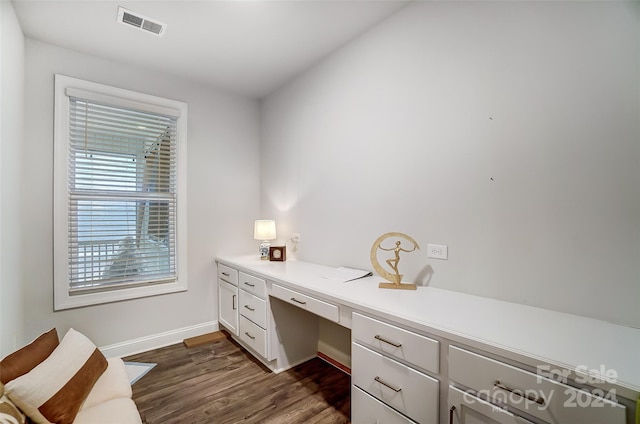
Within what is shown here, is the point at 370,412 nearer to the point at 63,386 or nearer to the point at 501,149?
the point at 63,386

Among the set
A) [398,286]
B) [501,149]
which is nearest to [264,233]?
[398,286]

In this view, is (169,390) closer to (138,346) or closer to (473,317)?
(138,346)

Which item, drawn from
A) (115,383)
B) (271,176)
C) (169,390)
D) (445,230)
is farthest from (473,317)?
(271,176)

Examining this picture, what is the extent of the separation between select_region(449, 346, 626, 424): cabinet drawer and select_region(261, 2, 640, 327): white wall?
1.95 feet

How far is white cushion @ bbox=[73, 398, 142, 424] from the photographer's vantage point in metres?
1.25

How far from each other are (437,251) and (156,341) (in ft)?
9.25

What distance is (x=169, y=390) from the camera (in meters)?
2.15

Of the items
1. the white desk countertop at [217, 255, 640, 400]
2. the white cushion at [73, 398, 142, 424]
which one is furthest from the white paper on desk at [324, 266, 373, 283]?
the white cushion at [73, 398, 142, 424]

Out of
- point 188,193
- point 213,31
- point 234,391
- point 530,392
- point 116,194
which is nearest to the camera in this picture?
point 530,392

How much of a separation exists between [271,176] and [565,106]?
2726 mm

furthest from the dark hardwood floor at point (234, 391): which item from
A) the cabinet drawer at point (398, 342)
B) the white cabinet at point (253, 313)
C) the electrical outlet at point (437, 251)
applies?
the electrical outlet at point (437, 251)

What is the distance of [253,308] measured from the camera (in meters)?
2.50

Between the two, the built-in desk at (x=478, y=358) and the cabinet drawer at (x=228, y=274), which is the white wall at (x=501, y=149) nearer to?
the built-in desk at (x=478, y=358)

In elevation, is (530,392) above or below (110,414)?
above
